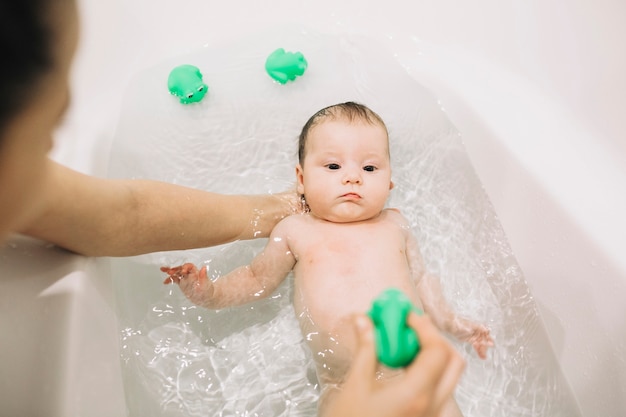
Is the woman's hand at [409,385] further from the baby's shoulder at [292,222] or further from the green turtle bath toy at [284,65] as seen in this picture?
the green turtle bath toy at [284,65]

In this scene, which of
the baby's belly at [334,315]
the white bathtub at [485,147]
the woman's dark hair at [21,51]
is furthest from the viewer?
the baby's belly at [334,315]

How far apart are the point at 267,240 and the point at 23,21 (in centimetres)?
88

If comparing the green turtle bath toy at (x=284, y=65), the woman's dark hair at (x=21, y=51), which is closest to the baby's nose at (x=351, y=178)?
the green turtle bath toy at (x=284, y=65)

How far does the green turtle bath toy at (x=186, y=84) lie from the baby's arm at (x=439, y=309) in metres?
0.57

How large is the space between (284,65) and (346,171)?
38cm

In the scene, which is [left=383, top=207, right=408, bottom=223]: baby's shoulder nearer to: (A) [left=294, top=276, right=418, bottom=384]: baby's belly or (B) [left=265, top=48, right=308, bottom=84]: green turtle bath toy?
(A) [left=294, top=276, right=418, bottom=384]: baby's belly

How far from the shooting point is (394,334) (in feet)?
1.72

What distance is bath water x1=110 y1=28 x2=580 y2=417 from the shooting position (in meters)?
1.00

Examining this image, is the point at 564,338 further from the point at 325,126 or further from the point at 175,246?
the point at 175,246

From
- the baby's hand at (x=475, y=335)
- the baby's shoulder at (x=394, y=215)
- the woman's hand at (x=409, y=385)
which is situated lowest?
the woman's hand at (x=409, y=385)

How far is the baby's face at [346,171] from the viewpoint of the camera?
104 cm

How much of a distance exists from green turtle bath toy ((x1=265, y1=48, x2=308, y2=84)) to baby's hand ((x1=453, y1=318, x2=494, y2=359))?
2.23ft

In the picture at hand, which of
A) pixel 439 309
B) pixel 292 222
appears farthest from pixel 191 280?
pixel 439 309

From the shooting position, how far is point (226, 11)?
4.60 feet
